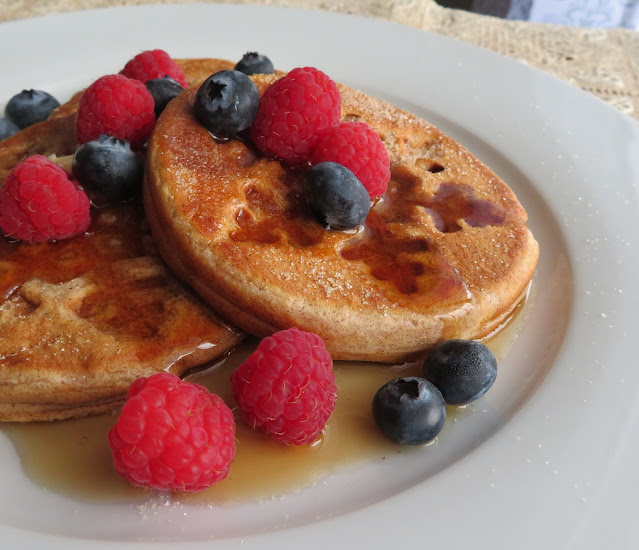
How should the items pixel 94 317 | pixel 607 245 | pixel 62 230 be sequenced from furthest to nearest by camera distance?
pixel 607 245, pixel 62 230, pixel 94 317

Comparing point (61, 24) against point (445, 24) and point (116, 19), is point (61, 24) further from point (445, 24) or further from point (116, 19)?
point (445, 24)

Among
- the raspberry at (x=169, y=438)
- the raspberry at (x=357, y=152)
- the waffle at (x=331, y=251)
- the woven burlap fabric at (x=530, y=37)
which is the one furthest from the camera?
the woven burlap fabric at (x=530, y=37)

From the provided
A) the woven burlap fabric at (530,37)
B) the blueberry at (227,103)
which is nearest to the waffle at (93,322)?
the blueberry at (227,103)

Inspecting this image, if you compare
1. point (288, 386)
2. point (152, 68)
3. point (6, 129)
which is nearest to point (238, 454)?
point (288, 386)

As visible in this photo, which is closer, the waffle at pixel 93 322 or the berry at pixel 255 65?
the waffle at pixel 93 322

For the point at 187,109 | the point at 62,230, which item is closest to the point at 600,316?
the point at 187,109

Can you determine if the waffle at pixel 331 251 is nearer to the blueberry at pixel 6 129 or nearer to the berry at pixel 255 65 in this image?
the berry at pixel 255 65

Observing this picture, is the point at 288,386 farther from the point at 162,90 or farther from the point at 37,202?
the point at 162,90
